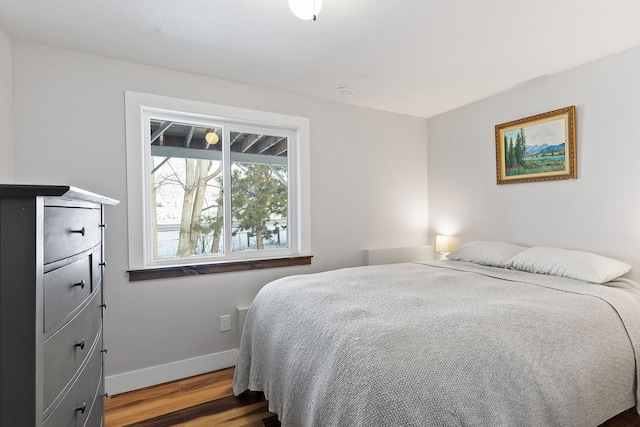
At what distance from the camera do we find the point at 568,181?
260 centimetres

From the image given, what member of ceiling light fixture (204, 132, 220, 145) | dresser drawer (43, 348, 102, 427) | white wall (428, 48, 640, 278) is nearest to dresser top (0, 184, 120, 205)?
dresser drawer (43, 348, 102, 427)

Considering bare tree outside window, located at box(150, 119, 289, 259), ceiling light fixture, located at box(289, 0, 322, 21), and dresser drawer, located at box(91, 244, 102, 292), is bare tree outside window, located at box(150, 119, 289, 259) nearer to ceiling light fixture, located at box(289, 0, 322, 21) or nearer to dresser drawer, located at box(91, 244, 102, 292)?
dresser drawer, located at box(91, 244, 102, 292)

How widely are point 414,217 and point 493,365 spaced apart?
2711 millimetres

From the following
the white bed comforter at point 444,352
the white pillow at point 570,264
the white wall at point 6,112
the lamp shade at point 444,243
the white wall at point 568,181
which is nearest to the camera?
the white bed comforter at point 444,352

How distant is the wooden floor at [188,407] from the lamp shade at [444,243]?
2.33 metres

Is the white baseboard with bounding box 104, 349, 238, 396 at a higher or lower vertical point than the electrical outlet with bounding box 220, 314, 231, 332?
lower

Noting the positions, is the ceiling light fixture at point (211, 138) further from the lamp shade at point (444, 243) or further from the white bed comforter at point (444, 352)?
the lamp shade at point (444, 243)

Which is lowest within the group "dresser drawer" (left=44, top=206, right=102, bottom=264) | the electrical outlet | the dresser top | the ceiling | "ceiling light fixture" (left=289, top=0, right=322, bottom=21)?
the electrical outlet

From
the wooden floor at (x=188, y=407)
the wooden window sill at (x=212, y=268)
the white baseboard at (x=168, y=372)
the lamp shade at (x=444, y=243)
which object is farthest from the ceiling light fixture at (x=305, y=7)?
the lamp shade at (x=444, y=243)

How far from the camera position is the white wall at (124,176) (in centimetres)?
213

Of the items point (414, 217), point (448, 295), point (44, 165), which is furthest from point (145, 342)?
point (414, 217)

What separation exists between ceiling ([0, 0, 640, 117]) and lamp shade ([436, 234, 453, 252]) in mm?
1585

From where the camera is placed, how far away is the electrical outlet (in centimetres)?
267

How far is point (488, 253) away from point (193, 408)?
251cm
